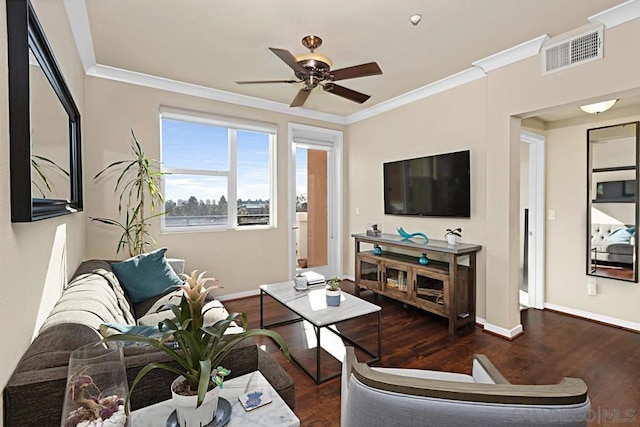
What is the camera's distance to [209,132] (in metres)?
3.98

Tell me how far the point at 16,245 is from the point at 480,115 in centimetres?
367

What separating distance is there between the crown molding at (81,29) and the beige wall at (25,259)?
0.22 meters

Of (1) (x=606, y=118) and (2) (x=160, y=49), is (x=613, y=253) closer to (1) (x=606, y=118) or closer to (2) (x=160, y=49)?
(1) (x=606, y=118)

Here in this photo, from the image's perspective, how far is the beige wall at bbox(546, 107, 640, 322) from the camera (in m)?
3.41

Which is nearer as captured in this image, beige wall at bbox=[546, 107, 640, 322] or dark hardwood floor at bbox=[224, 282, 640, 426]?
dark hardwood floor at bbox=[224, 282, 640, 426]

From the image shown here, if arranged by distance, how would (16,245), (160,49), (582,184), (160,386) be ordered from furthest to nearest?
(582,184) → (160,49) → (160,386) → (16,245)

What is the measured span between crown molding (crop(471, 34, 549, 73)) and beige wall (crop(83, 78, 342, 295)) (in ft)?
7.95

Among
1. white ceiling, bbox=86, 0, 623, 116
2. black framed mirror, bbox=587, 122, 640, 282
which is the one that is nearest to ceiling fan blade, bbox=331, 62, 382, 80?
white ceiling, bbox=86, 0, 623, 116

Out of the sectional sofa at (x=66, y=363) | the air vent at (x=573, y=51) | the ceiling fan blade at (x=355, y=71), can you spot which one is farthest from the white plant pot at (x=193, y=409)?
the air vent at (x=573, y=51)

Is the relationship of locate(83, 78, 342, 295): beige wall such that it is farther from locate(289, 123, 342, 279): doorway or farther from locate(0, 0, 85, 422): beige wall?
locate(0, 0, 85, 422): beige wall

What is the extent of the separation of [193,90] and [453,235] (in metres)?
3.43

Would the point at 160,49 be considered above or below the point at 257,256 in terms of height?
above

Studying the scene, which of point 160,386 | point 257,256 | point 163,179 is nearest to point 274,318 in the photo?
point 257,256

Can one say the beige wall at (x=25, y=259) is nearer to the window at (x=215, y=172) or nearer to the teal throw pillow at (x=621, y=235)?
the window at (x=215, y=172)
